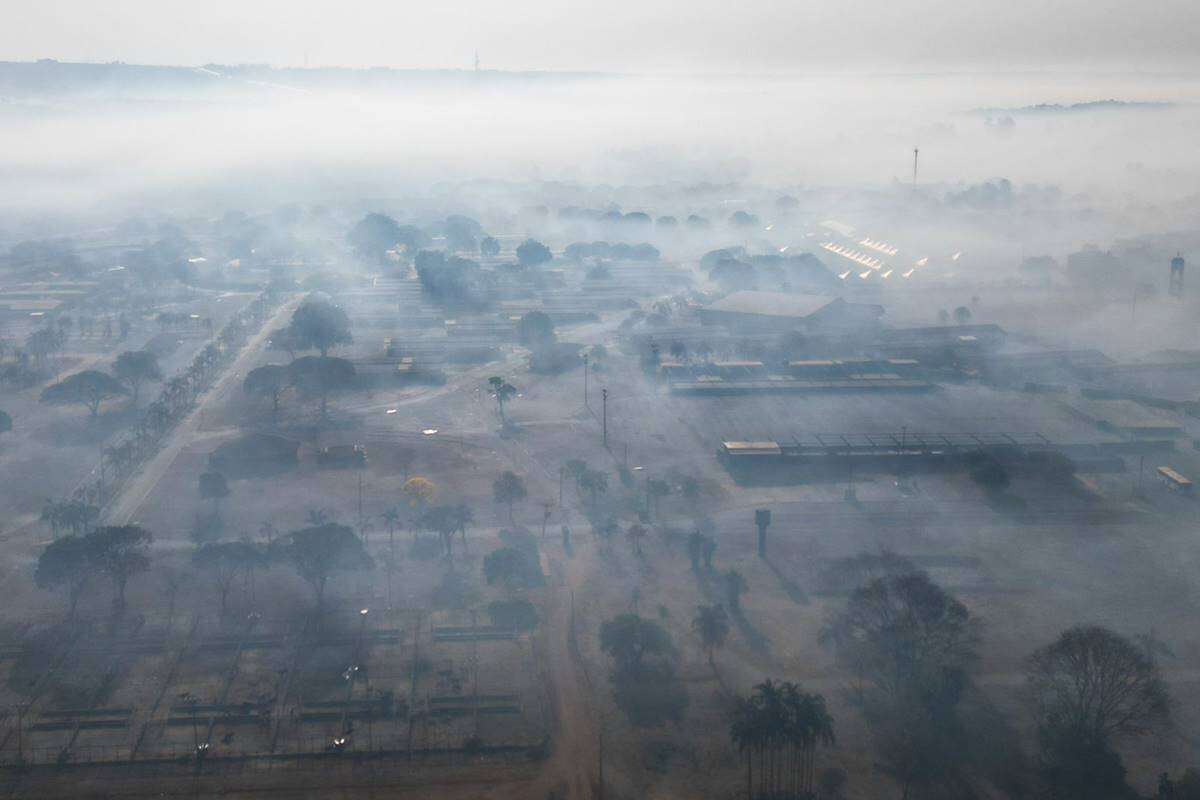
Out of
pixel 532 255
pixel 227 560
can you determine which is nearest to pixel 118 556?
pixel 227 560

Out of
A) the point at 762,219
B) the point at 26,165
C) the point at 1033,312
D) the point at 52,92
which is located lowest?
the point at 1033,312

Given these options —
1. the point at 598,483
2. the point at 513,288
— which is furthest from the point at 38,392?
the point at 513,288

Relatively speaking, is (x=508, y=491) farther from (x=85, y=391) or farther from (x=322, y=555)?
(x=85, y=391)

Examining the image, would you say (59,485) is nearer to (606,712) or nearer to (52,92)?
(606,712)

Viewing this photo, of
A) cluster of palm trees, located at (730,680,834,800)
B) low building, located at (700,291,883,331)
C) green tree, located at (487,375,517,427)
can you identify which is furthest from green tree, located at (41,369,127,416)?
cluster of palm trees, located at (730,680,834,800)

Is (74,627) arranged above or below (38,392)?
below

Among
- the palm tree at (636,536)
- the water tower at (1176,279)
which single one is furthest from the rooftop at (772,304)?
the palm tree at (636,536)
